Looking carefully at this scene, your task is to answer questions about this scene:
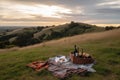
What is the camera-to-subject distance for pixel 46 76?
16.6 m

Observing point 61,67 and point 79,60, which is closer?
point 61,67

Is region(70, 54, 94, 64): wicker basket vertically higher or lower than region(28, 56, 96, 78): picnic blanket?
higher

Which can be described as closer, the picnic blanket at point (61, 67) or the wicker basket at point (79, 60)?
the picnic blanket at point (61, 67)

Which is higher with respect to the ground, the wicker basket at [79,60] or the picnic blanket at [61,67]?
the wicker basket at [79,60]

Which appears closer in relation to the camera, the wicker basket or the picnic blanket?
the picnic blanket

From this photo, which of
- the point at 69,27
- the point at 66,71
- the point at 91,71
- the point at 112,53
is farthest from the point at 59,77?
the point at 69,27

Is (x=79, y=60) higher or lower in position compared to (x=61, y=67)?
higher

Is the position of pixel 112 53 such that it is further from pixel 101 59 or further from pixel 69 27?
pixel 69 27

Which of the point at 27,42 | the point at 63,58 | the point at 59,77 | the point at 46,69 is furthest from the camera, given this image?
the point at 27,42

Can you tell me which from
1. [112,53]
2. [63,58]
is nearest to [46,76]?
[63,58]

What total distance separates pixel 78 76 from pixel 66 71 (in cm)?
99

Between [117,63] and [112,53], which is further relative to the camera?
[112,53]

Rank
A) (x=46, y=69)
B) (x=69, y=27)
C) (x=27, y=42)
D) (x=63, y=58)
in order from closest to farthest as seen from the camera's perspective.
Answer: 1. (x=46, y=69)
2. (x=63, y=58)
3. (x=27, y=42)
4. (x=69, y=27)

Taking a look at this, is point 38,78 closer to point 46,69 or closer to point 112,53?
point 46,69
